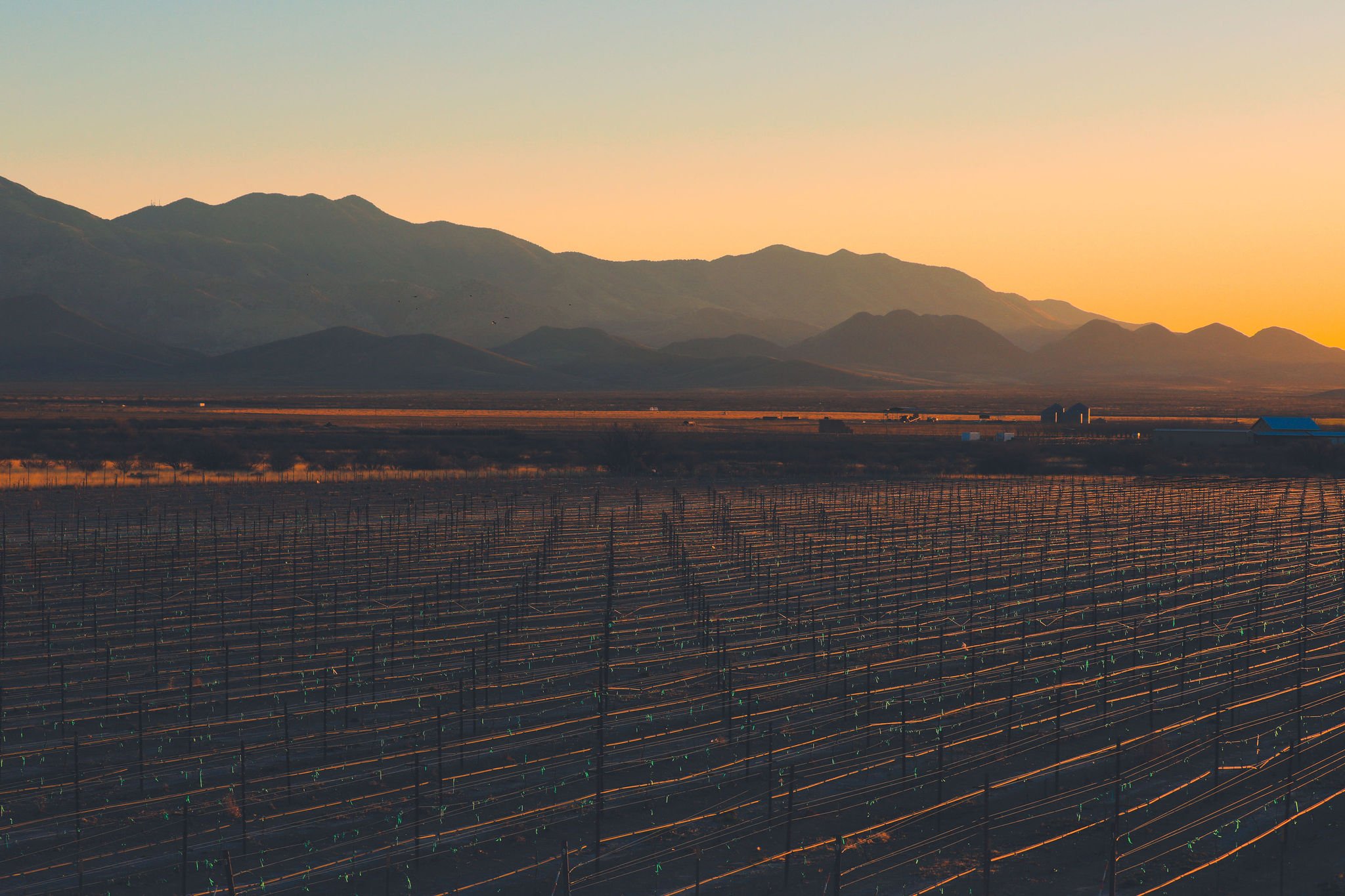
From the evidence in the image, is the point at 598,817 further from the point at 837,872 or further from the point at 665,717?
the point at 665,717

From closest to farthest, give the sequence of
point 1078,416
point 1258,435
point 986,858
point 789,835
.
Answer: point 986,858
point 789,835
point 1258,435
point 1078,416

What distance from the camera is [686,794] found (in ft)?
41.8

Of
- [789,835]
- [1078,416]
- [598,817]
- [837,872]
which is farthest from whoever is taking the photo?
[1078,416]

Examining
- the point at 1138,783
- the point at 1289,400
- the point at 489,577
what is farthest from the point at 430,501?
the point at 1289,400

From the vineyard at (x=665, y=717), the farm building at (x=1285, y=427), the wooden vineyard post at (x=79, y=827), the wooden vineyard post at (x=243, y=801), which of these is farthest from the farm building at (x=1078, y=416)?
the wooden vineyard post at (x=79, y=827)

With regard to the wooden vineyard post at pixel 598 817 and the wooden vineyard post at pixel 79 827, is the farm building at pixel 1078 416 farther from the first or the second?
the wooden vineyard post at pixel 79 827

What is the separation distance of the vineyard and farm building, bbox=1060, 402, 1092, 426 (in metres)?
69.9

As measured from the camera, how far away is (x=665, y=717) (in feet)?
49.9

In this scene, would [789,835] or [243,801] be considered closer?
[789,835]

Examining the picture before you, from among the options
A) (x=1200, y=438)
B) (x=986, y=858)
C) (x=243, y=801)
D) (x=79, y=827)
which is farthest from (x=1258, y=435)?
(x=79, y=827)

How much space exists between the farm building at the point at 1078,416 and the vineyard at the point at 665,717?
69.9m

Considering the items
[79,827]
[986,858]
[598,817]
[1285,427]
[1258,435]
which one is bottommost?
[79,827]

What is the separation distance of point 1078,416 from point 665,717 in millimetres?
87929

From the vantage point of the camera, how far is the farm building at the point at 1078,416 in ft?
318
